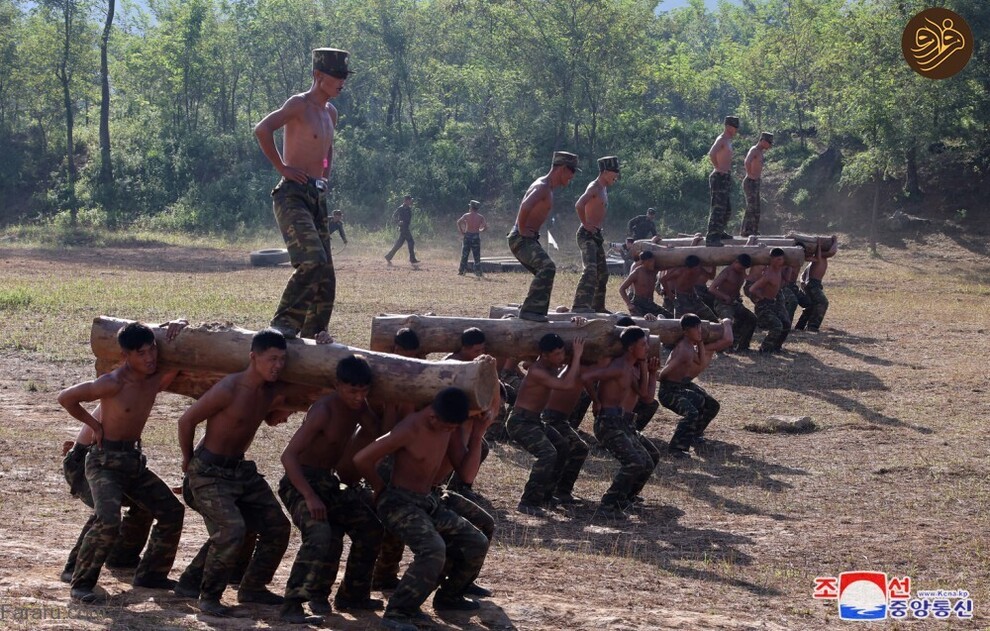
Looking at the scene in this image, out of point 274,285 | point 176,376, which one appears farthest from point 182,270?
point 176,376

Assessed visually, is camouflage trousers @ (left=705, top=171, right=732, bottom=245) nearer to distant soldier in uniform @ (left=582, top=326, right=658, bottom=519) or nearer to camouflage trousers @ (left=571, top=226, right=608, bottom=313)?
camouflage trousers @ (left=571, top=226, right=608, bottom=313)

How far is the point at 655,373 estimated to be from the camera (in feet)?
37.5

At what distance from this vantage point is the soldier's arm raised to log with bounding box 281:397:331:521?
7090 millimetres

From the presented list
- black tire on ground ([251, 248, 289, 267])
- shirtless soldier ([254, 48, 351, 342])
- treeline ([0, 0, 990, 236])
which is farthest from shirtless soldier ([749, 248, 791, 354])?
treeline ([0, 0, 990, 236])

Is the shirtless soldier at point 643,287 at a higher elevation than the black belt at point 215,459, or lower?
higher

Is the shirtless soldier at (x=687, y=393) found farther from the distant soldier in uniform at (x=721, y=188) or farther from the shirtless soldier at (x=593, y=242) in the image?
the distant soldier in uniform at (x=721, y=188)

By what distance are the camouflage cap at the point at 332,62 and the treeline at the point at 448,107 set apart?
2635 centimetres

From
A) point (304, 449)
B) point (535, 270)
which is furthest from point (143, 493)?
point (535, 270)

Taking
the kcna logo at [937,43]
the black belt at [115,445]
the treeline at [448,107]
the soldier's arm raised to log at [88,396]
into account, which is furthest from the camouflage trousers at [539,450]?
the treeline at [448,107]

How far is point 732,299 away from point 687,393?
611cm

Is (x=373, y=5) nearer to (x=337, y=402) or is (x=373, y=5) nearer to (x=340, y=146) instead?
(x=340, y=146)

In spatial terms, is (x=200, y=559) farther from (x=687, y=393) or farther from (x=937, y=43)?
(x=937, y=43)

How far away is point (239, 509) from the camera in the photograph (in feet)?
23.8

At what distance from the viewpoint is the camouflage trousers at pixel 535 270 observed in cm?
1148
